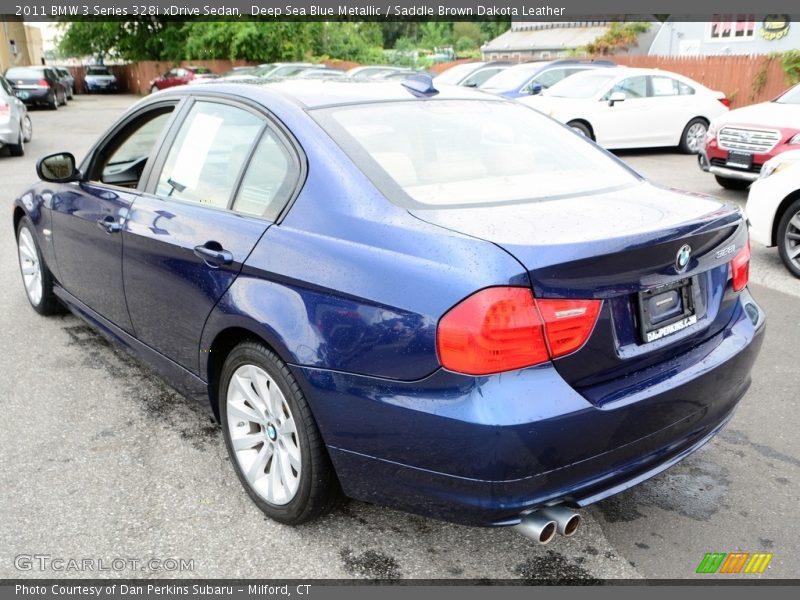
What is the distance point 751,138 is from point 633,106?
5401 mm

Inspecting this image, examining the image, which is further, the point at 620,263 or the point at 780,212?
the point at 780,212

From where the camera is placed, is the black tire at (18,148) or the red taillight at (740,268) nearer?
the red taillight at (740,268)

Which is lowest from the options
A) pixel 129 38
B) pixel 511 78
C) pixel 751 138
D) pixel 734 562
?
pixel 734 562

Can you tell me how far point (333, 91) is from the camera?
11.3ft

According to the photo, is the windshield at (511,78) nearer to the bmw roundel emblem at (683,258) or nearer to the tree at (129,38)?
the bmw roundel emblem at (683,258)

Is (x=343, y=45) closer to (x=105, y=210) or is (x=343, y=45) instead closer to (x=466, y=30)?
(x=105, y=210)

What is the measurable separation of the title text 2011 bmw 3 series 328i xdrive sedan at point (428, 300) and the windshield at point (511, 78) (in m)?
13.4

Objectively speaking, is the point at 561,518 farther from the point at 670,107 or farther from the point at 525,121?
the point at 670,107

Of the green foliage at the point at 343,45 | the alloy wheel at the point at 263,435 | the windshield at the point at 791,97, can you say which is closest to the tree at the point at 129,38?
the green foliage at the point at 343,45

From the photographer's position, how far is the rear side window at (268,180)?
9.64ft

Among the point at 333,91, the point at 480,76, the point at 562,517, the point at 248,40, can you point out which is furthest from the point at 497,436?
the point at 248,40

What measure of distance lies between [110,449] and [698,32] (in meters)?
33.2

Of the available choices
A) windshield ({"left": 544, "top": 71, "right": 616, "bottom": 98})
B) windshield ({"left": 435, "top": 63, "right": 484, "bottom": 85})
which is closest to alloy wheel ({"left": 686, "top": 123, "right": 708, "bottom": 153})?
windshield ({"left": 544, "top": 71, "right": 616, "bottom": 98})

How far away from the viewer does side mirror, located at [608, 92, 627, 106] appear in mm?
13820
